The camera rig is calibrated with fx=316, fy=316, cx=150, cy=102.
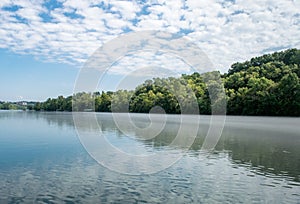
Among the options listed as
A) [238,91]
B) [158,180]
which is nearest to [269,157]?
[158,180]

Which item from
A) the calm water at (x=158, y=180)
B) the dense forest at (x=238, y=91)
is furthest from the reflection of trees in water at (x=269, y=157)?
the dense forest at (x=238, y=91)

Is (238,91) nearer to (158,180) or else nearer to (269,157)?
(269,157)

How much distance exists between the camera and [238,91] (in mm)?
70500

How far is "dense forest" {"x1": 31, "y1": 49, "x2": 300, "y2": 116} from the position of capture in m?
60.2

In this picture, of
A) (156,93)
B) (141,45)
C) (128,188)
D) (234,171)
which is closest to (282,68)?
(156,93)

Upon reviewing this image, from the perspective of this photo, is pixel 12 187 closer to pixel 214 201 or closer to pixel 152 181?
pixel 152 181

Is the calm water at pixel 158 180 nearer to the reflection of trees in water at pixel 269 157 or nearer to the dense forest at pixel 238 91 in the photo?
the reflection of trees in water at pixel 269 157

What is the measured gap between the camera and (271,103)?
199 feet

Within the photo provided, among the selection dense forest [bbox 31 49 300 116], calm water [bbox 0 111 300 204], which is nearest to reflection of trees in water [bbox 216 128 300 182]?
calm water [bbox 0 111 300 204]

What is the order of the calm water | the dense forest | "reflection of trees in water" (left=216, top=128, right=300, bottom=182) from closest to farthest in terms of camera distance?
the calm water → "reflection of trees in water" (left=216, top=128, right=300, bottom=182) → the dense forest

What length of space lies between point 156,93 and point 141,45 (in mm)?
74268

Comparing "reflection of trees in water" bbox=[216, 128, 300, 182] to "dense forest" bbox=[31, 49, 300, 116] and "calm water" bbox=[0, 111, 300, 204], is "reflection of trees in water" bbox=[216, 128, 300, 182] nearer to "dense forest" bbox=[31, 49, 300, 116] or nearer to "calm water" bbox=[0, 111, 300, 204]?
"calm water" bbox=[0, 111, 300, 204]

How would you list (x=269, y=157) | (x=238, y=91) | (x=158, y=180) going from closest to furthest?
(x=158, y=180), (x=269, y=157), (x=238, y=91)

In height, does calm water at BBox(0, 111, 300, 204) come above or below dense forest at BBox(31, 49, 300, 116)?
below
